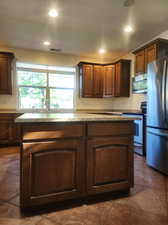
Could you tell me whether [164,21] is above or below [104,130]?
above

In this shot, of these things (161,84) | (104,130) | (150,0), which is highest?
(150,0)

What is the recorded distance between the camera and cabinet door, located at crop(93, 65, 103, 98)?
17.9 feet

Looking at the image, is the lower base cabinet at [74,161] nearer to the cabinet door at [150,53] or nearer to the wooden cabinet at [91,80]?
the cabinet door at [150,53]

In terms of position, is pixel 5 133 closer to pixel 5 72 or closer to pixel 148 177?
pixel 5 72

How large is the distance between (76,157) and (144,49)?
3296mm

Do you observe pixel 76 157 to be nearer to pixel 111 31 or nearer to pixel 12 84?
pixel 111 31

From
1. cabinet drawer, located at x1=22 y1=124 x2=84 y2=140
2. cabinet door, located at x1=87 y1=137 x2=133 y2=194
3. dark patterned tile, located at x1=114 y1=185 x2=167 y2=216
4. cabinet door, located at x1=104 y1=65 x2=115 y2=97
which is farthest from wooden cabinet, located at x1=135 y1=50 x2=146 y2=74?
cabinet drawer, located at x1=22 y1=124 x2=84 y2=140

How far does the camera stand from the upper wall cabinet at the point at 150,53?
3589 millimetres

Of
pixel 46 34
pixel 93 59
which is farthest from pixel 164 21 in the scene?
pixel 93 59

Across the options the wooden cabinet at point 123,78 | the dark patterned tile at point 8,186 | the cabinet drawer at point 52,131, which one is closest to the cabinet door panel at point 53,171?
the cabinet drawer at point 52,131

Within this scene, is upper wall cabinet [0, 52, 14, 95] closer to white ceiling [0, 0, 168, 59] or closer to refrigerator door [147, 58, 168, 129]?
white ceiling [0, 0, 168, 59]

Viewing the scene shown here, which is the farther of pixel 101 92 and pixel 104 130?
pixel 101 92

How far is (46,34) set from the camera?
3871 millimetres

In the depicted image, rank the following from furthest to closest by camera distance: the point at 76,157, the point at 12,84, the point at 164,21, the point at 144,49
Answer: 1. the point at 12,84
2. the point at 144,49
3. the point at 164,21
4. the point at 76,157
